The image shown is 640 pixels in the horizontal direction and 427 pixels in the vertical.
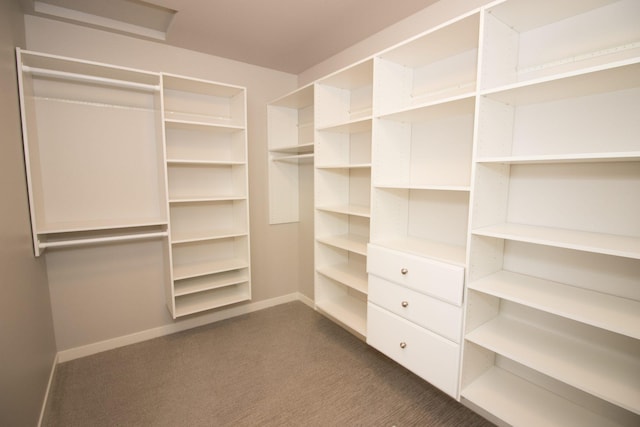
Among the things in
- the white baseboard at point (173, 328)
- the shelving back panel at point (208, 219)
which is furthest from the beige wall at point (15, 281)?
the shelving back panel at point (208, 219)

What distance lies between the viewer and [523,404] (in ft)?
4.90

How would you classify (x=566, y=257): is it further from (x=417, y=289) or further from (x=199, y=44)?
(x=199, y=44)

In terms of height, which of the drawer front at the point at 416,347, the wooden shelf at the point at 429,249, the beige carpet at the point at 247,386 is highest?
the wooden shelf at the point at 429,249

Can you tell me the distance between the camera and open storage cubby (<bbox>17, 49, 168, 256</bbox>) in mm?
2090

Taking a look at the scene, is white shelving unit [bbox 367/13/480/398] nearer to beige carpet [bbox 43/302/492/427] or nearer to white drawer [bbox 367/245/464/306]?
white drawer [bbox 367/245/464/306]

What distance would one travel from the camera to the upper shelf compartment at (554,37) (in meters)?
1.29

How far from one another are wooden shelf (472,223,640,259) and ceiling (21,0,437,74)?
4.99 feet

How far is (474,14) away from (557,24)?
0.45m

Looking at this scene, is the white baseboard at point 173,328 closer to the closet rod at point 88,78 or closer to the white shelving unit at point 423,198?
the white shelving unit at point 423,198

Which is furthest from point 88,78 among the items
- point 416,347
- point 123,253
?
point 416,347

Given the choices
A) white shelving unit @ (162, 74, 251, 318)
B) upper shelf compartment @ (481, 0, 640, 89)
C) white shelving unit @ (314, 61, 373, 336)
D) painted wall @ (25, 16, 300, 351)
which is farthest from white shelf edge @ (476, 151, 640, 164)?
painted wall @ (25, 16, 300, 351)

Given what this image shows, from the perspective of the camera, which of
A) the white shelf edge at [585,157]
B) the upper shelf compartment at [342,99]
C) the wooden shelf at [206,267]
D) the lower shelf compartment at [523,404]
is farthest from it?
the wooden shelf at [206,267]

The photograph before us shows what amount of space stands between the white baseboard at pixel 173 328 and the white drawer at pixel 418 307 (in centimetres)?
160

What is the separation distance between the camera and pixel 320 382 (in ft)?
7.02
